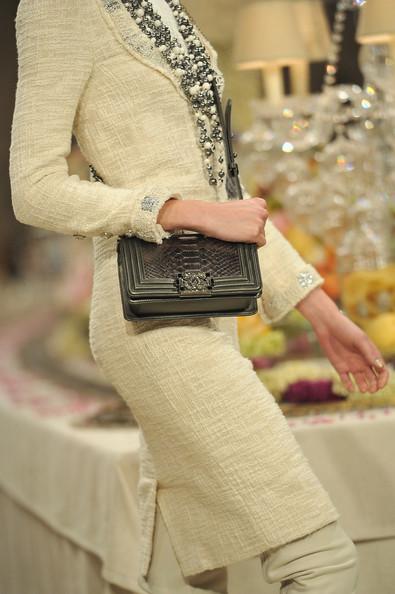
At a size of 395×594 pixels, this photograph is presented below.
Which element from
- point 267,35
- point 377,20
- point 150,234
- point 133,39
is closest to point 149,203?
point 150,234

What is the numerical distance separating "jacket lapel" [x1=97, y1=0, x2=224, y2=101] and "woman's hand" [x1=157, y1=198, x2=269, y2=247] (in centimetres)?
20

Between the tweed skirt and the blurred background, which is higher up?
the tweed skirt

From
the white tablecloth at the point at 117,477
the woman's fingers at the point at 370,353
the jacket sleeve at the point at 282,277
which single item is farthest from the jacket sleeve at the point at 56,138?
the white tablecloth at the point at 117,477

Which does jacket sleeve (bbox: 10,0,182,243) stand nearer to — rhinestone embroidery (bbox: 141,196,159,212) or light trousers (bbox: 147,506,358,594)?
rhinestone embroidery (bbox: 141,196,159,212)

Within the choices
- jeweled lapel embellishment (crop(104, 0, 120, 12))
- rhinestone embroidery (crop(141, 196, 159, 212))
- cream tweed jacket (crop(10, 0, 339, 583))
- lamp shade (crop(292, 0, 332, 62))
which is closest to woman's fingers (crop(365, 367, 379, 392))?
cream tweed jacket (crop(10, 0, 339, 583))

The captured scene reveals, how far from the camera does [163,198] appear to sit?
1.63m

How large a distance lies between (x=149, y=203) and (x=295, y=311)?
134 centimetres

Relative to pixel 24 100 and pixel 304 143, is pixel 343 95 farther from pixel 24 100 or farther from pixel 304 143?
pixel 24 100

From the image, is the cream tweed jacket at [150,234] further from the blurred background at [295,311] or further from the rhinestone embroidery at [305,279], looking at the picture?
the blurred background at [295,311]

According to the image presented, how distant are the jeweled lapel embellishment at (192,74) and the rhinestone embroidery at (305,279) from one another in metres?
0.21

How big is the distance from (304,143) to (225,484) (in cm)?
177

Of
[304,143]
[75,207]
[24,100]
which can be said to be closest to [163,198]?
[75,207]

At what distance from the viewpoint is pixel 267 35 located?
10.4ft

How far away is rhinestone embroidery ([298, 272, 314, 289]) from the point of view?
1.86m
